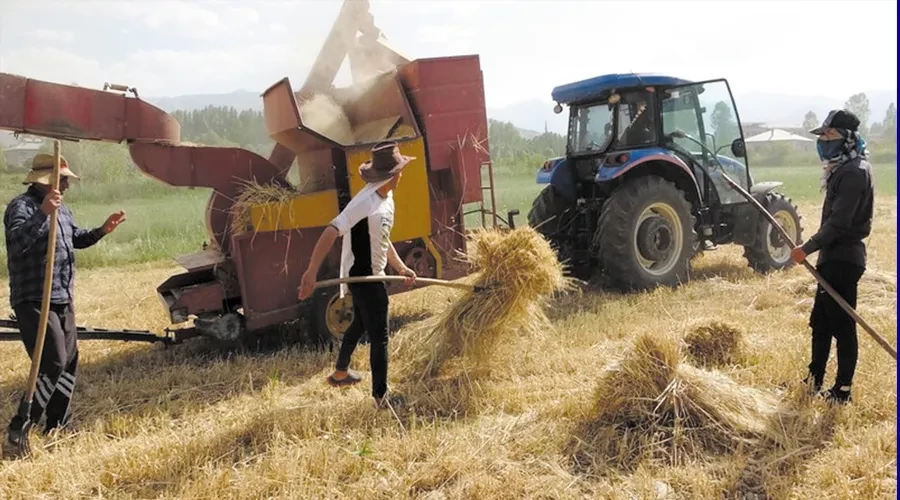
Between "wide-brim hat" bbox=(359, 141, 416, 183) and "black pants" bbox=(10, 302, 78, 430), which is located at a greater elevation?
"wide-brim hat" bbox=(359, 141, 416, 183)

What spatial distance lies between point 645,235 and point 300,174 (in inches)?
136

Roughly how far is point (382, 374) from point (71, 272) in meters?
1.94

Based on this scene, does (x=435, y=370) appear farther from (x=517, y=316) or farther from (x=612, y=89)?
(x=612, y=89)

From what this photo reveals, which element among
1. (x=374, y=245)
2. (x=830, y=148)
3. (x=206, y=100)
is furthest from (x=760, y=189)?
(x=206, y=100)

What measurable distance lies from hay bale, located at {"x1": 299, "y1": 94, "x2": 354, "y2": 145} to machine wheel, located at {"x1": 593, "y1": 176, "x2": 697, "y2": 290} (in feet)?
8.58

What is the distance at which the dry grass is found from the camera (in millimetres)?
3018

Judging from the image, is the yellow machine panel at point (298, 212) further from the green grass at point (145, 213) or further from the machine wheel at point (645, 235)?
the green grass at point (145, 213)

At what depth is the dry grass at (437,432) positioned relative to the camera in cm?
302

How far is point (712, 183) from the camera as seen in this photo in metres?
7.32

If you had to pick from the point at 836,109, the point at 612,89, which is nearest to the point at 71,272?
the point at 836,109

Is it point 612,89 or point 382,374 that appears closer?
point 382,374

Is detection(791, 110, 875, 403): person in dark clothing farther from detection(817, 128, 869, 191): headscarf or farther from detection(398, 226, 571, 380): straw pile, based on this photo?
detection(398, 226, 571, 380): straw pile

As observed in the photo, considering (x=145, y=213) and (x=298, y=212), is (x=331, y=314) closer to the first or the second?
(x=298, y=212)

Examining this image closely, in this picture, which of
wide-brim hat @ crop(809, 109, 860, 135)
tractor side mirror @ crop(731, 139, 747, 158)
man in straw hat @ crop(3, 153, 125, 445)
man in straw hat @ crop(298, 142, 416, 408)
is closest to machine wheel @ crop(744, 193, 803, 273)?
tractor side mirror @ crop(731, 139, 747, 158)
